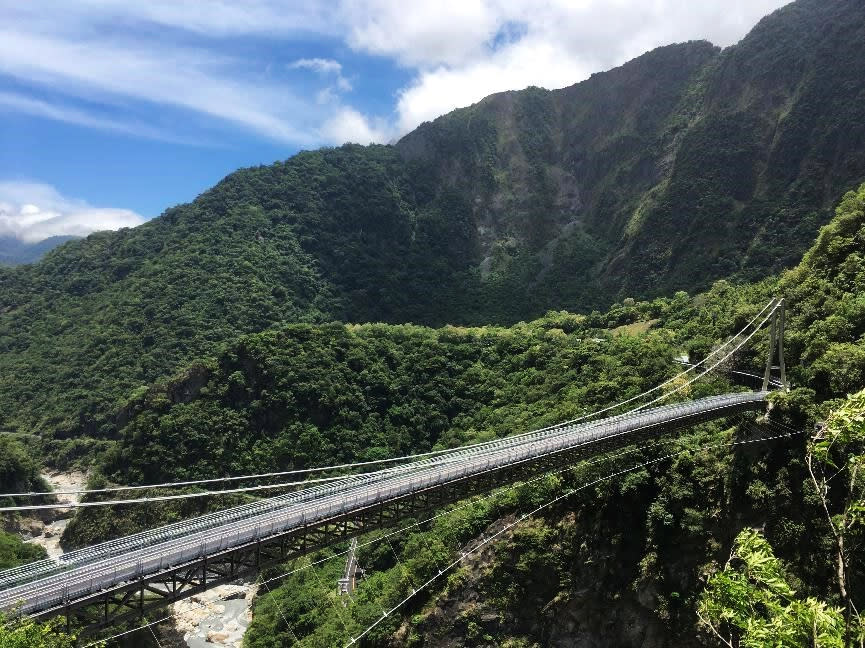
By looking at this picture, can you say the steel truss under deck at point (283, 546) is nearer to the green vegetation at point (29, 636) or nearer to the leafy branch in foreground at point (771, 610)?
the green vegetation at point (29, 636)

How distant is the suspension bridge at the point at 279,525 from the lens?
17641 mm

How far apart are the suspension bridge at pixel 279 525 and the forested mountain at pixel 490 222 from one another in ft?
200

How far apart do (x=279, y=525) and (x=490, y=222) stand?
12351 cm

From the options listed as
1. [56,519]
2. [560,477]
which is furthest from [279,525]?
[56,519]

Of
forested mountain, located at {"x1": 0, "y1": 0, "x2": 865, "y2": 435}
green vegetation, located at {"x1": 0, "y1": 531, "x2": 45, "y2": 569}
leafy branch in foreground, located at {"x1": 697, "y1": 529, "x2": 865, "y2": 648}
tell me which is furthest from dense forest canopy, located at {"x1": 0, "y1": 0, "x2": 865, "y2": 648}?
forested mountain, located at {"x1": 0, "y1": 0, "x2": 865, "y2": 435}

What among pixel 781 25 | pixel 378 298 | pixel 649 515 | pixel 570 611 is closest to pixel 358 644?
pixel 570 611

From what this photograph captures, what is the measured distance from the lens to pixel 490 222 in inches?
5458

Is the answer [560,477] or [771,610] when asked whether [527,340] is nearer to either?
[560,477]

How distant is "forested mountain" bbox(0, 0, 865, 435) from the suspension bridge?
60.9 meters

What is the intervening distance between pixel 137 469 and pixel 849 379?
57.0 m

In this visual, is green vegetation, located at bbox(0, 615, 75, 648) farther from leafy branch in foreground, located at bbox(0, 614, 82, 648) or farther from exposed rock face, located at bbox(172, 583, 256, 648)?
exposed rock face, located at bbox(172, 583, 256, 648)

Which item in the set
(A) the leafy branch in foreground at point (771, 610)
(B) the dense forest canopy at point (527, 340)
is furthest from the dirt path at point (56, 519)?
(A) the leafy branch in foreground at point (771, 610)

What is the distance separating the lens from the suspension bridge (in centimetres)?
1764

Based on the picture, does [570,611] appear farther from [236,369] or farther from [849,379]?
[236,369]
